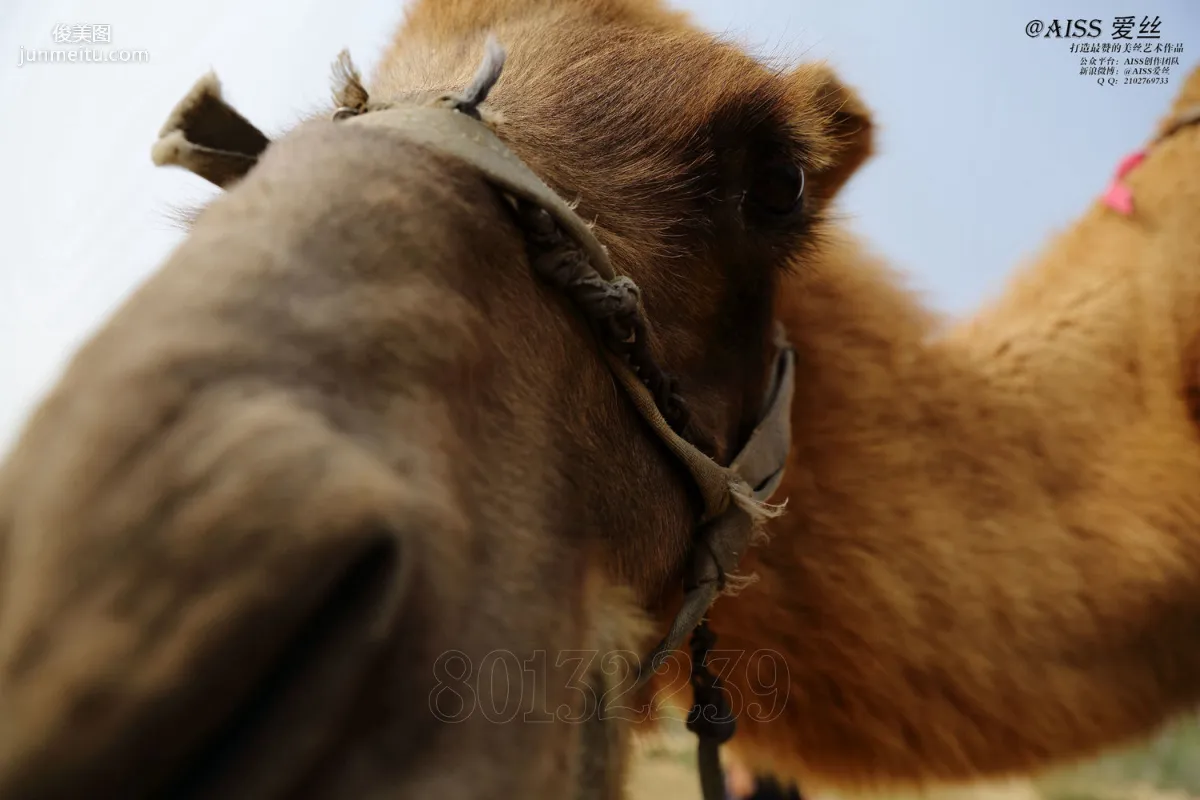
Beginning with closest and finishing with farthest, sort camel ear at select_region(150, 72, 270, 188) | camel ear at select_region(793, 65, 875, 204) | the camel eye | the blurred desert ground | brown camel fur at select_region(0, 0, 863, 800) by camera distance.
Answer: brown camel fur at select_region(0, 0, 863, 800)
camel ear at select_region(150, 72, 270, 188)
the camel eye
camel ear at select_region(793, 65, 875, 204)
the blurred desert ground

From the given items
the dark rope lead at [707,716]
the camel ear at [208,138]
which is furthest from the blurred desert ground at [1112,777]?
the camel ear at [208,138]

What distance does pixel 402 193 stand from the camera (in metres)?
0.66

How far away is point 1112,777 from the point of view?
1.82 metres

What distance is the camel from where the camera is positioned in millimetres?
428

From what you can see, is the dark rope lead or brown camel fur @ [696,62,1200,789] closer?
the dark rope lead

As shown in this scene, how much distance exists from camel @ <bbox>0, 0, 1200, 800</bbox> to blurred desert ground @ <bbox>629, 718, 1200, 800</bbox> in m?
0.25

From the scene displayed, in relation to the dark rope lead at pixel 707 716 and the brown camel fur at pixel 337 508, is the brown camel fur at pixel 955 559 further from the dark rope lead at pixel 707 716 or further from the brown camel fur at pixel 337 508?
the brown camel fur at pixel 337 508

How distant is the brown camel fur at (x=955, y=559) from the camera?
1.33 m

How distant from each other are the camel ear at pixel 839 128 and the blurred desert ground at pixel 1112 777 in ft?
3.38

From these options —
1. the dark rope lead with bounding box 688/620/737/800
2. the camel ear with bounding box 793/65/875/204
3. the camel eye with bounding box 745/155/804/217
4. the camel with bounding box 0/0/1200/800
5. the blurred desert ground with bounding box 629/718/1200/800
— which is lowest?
the blurred desert ground with bounding box 629/718/1200/800

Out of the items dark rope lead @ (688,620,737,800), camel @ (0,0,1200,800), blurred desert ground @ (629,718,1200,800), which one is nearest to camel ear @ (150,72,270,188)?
camel @ (0,0,1200,800)

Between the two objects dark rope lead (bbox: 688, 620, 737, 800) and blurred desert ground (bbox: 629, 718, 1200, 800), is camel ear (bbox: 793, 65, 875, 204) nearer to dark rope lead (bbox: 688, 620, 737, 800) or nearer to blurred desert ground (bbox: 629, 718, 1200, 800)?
dark rope lead (bbox: 688, 620, 737, 800)

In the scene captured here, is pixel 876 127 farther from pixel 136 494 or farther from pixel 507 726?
pixel 136 494

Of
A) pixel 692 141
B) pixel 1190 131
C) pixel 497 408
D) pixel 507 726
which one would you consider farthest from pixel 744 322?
pixel 1190 131
